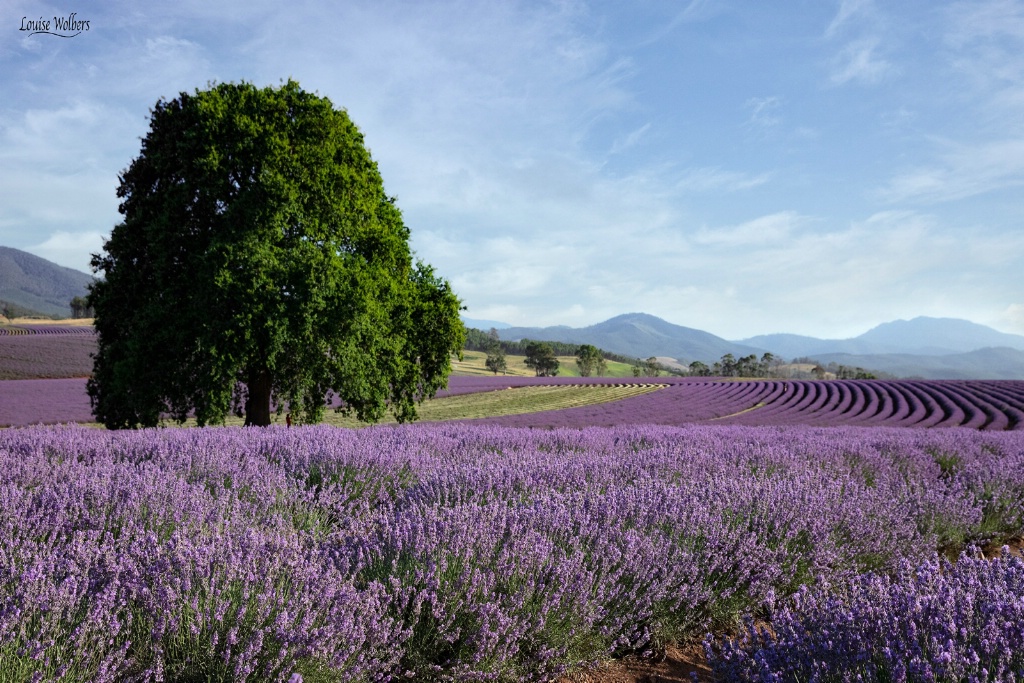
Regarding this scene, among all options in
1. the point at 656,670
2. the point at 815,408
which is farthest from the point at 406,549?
the point at 815,408

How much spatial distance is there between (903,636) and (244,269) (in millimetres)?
9537

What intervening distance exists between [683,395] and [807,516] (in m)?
25.1

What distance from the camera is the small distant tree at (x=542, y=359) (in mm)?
70375

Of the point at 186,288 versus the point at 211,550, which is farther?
the point at 186,288

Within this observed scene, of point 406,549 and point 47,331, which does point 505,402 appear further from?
point 47,331

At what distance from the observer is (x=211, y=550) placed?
247 centimetres

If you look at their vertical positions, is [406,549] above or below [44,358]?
below

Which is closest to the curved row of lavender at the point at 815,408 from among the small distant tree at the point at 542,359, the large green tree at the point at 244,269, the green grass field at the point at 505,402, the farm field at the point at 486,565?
the green grass field at the point at 505,402

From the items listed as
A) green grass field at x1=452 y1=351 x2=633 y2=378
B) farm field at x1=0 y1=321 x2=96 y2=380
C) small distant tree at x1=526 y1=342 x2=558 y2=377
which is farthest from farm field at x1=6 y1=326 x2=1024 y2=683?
small distant tree at x1=526 y1=342 x2=558 y2=377

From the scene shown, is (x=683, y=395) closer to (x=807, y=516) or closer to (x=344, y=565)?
(x=807, y=516)

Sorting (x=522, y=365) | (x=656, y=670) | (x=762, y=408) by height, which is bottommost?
(x=762, y=408)

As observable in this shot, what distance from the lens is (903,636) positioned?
7.14ft

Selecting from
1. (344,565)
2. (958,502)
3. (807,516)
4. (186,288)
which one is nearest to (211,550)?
(344,565)

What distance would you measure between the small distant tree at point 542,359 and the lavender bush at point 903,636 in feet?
217
